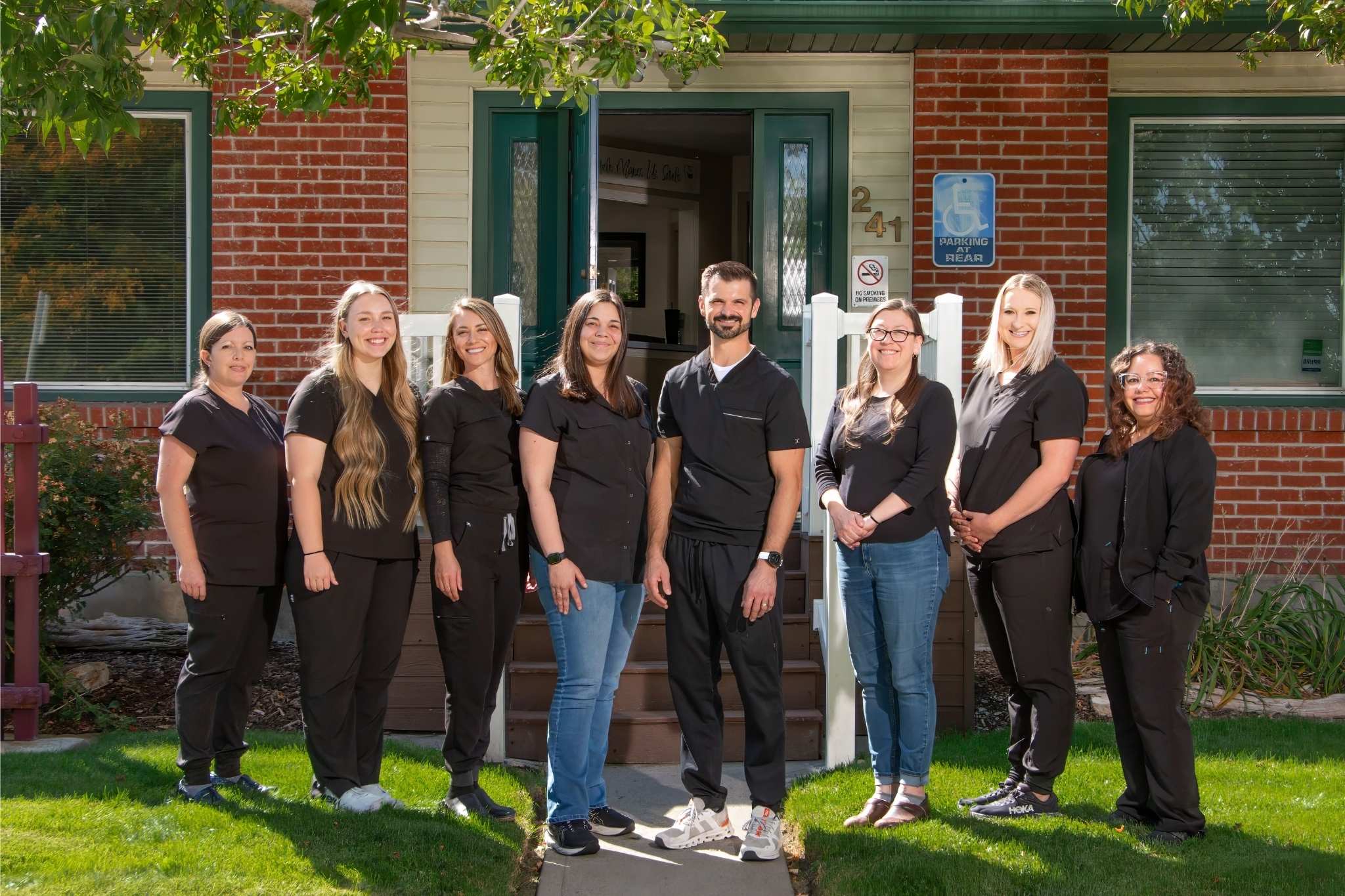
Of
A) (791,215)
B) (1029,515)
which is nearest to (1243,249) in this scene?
(791,215)

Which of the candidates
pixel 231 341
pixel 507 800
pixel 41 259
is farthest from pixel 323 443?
pixel 41 259

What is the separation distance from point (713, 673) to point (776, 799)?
47 centimetres

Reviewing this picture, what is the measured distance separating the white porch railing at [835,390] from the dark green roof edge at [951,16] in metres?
1.92

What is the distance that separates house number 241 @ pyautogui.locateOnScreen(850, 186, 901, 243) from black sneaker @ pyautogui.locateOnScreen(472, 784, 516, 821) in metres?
4.44

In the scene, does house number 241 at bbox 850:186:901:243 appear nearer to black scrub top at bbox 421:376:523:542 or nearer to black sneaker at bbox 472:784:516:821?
black scrub top at bbox 421:376:523:542

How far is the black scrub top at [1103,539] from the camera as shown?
4.32 meters

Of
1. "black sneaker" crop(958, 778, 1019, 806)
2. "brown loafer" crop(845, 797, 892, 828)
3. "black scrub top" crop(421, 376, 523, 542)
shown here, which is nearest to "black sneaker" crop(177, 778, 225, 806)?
"black scrub top" crop(421, 376, 523, 542)

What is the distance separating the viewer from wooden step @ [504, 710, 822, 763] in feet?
18.6

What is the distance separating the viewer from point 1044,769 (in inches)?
179

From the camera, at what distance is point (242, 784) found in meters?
4.76

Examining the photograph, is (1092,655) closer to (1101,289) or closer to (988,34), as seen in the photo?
(1101,289)

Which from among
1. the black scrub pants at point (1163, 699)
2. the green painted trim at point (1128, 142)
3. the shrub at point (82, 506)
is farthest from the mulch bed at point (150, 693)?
the green painted trim at point (1128, 142)

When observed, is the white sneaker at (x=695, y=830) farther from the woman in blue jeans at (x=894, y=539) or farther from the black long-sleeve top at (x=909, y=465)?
the black long-sleeve top at (x=909, y=465)

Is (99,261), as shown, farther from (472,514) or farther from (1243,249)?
(1243,249)
